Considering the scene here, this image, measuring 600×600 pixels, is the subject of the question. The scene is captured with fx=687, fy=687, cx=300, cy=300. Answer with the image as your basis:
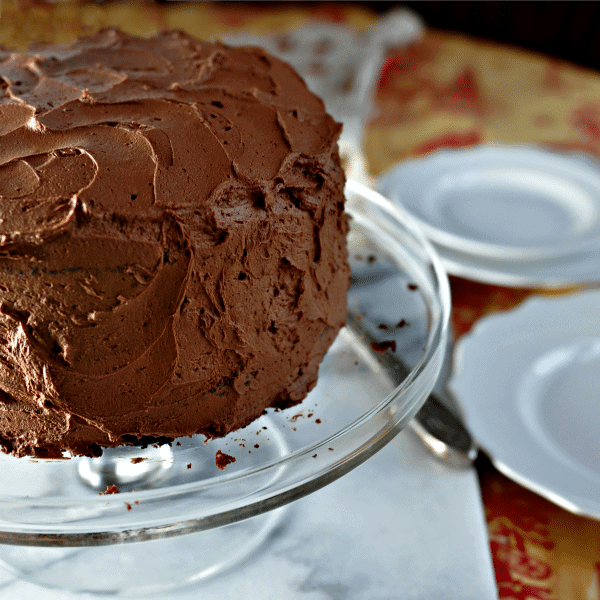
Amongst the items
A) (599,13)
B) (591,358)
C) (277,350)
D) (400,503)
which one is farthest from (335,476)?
(599,13)

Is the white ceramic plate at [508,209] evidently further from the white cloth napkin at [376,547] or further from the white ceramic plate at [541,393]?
the white cloth napkin at [376,547]

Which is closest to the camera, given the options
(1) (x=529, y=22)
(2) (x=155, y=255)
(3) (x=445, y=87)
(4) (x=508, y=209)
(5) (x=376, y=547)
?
(2) (x=155, y=255)

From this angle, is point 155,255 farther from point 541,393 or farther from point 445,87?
point 445,87

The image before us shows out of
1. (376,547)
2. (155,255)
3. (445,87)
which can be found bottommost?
(376,547)

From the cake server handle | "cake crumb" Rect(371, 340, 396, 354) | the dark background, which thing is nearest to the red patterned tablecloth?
the cake server handle

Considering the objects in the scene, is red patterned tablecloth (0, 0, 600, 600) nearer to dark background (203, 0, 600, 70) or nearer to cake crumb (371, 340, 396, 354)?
cake crumb (371, 340, 396, 354)

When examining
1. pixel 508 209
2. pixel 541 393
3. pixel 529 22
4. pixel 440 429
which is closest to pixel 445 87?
pixel 508 209

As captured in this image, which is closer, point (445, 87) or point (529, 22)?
point (445, 87)
